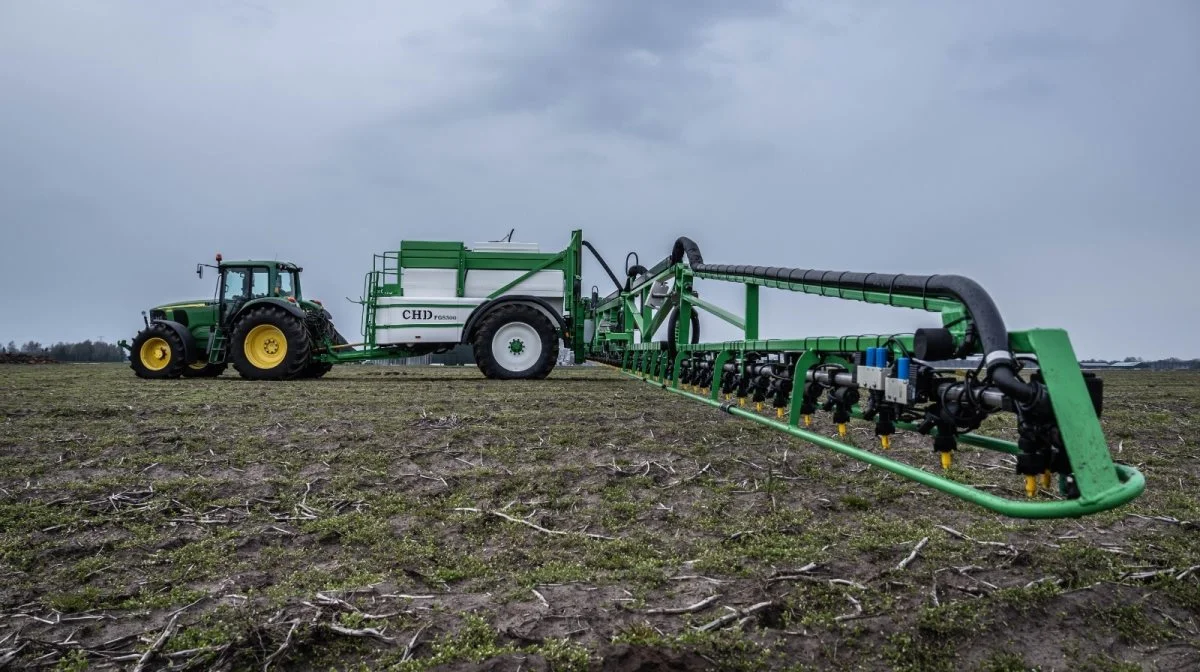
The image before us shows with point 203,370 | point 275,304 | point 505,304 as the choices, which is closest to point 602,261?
point 505,304

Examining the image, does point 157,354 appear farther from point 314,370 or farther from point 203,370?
point 314,370

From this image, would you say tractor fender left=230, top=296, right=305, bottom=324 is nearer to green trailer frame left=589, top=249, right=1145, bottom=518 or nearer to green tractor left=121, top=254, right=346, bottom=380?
green tractor left=121, top=254, right=346, bottom=380

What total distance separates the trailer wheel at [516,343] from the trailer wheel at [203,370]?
207 inches

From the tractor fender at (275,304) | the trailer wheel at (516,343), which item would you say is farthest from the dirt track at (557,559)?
the tractor fender at (275,304)

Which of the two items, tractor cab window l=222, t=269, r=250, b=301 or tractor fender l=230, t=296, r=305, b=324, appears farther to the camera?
tractor cab window l=222, t=269, r=250, b=301

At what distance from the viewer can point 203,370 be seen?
1427 centimetres

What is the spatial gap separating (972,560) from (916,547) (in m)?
0.23

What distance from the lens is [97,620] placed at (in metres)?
2.75

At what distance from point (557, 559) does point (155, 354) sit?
13.0 metres

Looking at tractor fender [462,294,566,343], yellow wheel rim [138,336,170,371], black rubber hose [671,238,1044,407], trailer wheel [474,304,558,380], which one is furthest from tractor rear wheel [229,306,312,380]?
black rubber hose [671,238,1044,407]

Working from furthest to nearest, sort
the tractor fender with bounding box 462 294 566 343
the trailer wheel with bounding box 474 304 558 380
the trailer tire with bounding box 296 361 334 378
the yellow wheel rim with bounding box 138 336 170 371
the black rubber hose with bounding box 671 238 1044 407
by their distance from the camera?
the trailer tire with bounding box 296 361 334 378, the yellow wheel rim with bounding box 138 336 170 371, the tractor fender with bounding box 462 294 566 343, the trailer wheel with bounding box 474 304 558 380, the black rubber hose with bounding box 671 238 1044 407

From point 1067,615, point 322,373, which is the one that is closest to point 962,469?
point 1067,615

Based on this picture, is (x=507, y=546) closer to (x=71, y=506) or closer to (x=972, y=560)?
(x=972, y=560)

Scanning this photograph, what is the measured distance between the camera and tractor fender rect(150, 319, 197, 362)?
44.2 ft
